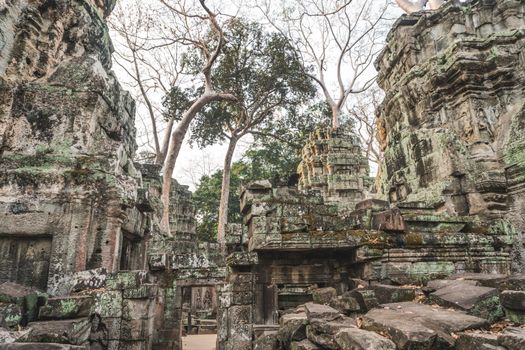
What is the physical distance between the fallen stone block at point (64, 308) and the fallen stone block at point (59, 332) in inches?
3.9

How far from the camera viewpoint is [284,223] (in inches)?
206

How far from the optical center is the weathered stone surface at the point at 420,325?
1.93m

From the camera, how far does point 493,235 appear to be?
16.9 feet

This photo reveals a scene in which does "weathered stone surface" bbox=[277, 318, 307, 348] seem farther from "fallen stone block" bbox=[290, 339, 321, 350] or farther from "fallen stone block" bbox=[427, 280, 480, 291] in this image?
"fallen stone block" bbox=[427, 280, 480, 291]

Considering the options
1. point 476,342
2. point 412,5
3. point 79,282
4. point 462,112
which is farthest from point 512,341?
point 412,5

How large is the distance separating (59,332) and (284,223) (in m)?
Result: 3.39

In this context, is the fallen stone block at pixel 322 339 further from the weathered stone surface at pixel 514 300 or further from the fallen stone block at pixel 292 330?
the weathered stone surface at pixel 514 300

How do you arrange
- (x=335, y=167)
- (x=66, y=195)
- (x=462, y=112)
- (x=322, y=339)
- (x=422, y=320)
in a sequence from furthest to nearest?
1. (x=335, y=167)
2. (x=462, y=112)
3. (x=66, y=195)
4. (x=322, y=339)
5. (x=422, y=320)

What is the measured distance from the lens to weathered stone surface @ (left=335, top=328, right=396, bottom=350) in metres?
2.00

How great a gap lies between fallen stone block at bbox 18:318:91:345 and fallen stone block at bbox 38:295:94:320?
98 millimetres

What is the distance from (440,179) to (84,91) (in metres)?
6.55

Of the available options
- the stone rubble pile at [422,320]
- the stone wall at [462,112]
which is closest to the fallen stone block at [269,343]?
the stone rubble pile at [422,320]

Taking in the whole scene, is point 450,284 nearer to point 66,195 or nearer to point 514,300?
point 514,300

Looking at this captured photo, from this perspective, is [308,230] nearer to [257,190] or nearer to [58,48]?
[257,190]
